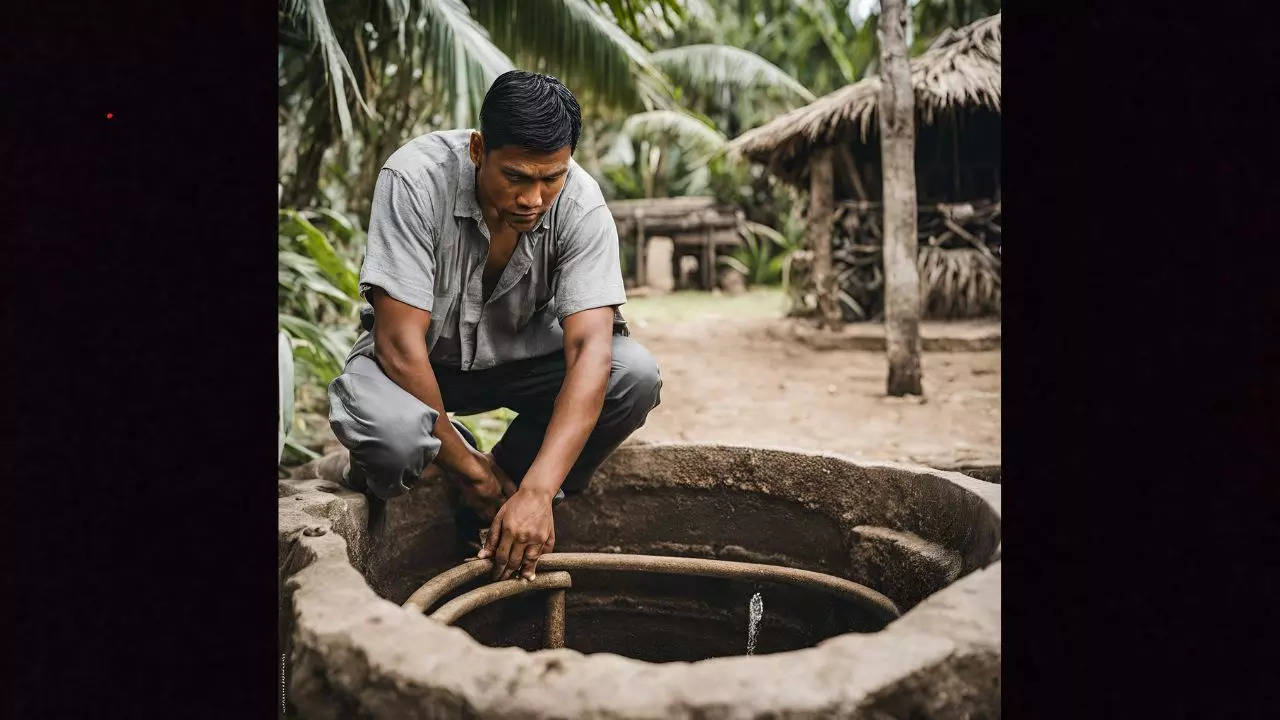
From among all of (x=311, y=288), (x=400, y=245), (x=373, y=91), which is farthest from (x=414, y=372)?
(x=373, y=91)

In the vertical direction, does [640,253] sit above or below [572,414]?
above

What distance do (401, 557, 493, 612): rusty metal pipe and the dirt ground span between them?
1.34 metres

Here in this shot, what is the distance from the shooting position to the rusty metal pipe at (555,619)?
1.68 metres

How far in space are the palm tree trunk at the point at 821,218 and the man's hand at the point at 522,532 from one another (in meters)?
5.04

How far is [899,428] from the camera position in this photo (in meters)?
4.07

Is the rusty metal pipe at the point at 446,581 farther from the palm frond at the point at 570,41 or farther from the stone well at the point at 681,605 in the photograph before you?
the palm frond at the point at 570,41

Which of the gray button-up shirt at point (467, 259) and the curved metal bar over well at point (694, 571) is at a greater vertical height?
the gray button-up shirt at point (467, 259)

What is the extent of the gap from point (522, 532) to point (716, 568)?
0.39 m

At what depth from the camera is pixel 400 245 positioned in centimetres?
151

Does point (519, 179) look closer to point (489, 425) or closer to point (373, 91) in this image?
point (373, 91)

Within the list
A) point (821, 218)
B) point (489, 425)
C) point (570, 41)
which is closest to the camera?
point (570, 41)

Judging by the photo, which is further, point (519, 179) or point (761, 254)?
point (761, 254)

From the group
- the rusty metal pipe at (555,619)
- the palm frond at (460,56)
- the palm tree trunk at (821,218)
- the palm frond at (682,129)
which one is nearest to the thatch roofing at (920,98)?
the palm tree trunk at (821,218)
